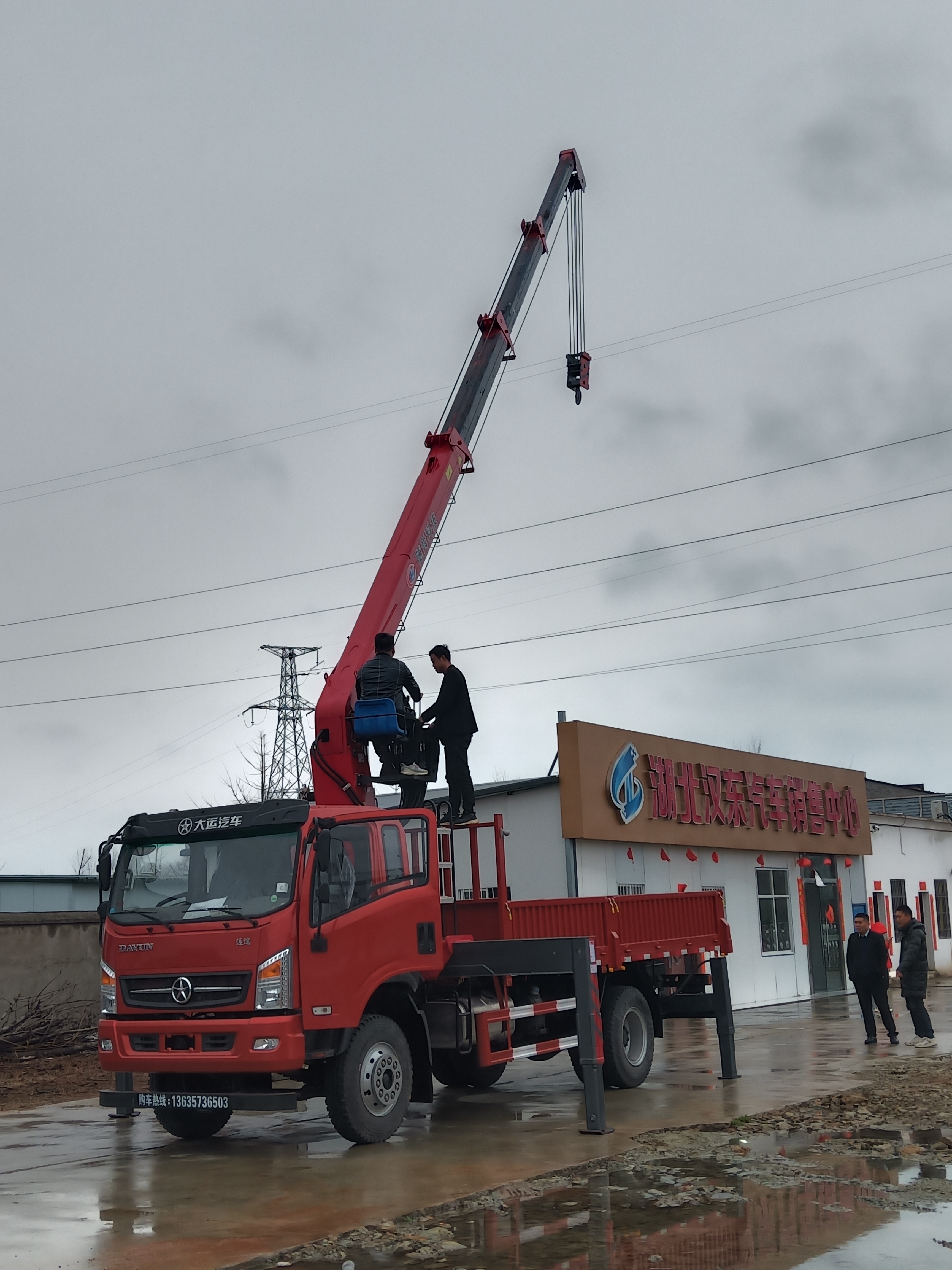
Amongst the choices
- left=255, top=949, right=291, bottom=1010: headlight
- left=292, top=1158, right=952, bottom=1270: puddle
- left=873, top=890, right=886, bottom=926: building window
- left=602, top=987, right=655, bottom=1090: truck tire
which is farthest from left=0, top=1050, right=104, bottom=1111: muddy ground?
left=873, top=890, right=886, bottom=926: building window

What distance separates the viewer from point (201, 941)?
10719mm

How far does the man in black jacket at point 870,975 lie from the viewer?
18.0 m

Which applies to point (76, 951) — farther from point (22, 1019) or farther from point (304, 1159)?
point (304, 1159)

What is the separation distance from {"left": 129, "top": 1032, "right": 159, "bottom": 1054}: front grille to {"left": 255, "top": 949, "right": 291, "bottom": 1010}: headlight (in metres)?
1.05

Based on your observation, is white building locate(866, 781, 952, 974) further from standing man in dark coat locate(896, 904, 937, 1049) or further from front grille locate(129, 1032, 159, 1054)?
front grille locate(129, 1032, 159, 1054)

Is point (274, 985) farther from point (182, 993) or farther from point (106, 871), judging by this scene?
point (106, 871)

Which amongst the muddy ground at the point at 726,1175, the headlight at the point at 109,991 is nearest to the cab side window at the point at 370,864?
the headlight at the point at 109,991

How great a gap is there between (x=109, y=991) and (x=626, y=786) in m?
13.7

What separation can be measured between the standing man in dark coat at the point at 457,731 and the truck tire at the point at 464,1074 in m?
3.17

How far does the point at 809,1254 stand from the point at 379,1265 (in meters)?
2.31

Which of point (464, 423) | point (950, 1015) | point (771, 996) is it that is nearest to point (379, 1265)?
point (464, 423)

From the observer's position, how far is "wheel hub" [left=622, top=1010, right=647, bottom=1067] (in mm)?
14125

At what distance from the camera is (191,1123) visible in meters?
12.0

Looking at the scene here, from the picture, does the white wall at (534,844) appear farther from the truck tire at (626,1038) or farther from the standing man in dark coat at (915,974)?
the truck tire at (626,1038)
